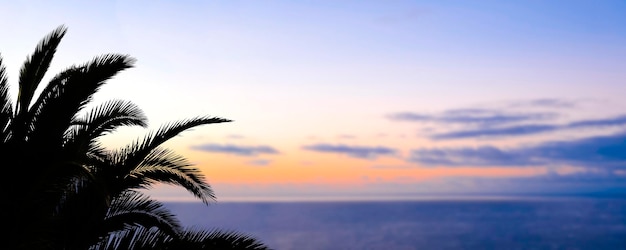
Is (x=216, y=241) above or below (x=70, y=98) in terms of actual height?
below

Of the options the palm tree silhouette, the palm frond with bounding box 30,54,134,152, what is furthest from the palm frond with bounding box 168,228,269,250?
the palm frond with bounding box 30,54,134,152

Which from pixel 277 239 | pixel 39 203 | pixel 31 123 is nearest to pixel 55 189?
pixel 39 203

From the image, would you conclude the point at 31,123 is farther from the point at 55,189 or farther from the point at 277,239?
the point at 277,239

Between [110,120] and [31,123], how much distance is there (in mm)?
1074

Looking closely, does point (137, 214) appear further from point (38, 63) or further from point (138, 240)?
point (38, 63)

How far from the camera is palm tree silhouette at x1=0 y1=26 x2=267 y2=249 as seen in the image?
7.41 m

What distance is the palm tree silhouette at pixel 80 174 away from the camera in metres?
7.41

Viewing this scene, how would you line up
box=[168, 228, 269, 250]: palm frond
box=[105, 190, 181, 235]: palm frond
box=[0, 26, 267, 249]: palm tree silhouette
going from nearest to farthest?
1. box=[0, 26, 267, 249]: palm tree silhouette
2. box=[168, 228, 269, 250]: palm frond
3. box=[105, 190, 181, 235]: palm frond

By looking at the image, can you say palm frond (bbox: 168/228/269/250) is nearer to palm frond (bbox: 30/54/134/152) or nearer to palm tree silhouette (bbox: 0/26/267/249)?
palm tree silhouette (bbox: 0/26/267/249)

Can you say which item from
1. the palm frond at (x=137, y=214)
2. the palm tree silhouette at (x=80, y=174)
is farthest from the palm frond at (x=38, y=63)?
the palm frond at (x=137, y=214)

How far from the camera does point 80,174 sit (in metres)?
7.51

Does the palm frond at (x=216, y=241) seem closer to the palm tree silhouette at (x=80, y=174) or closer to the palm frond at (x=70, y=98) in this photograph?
the palm tree silhouette at (x=80, y=174)

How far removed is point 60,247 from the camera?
29.9ft

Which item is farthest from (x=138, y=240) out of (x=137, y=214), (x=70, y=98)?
(x=70, y=98)
